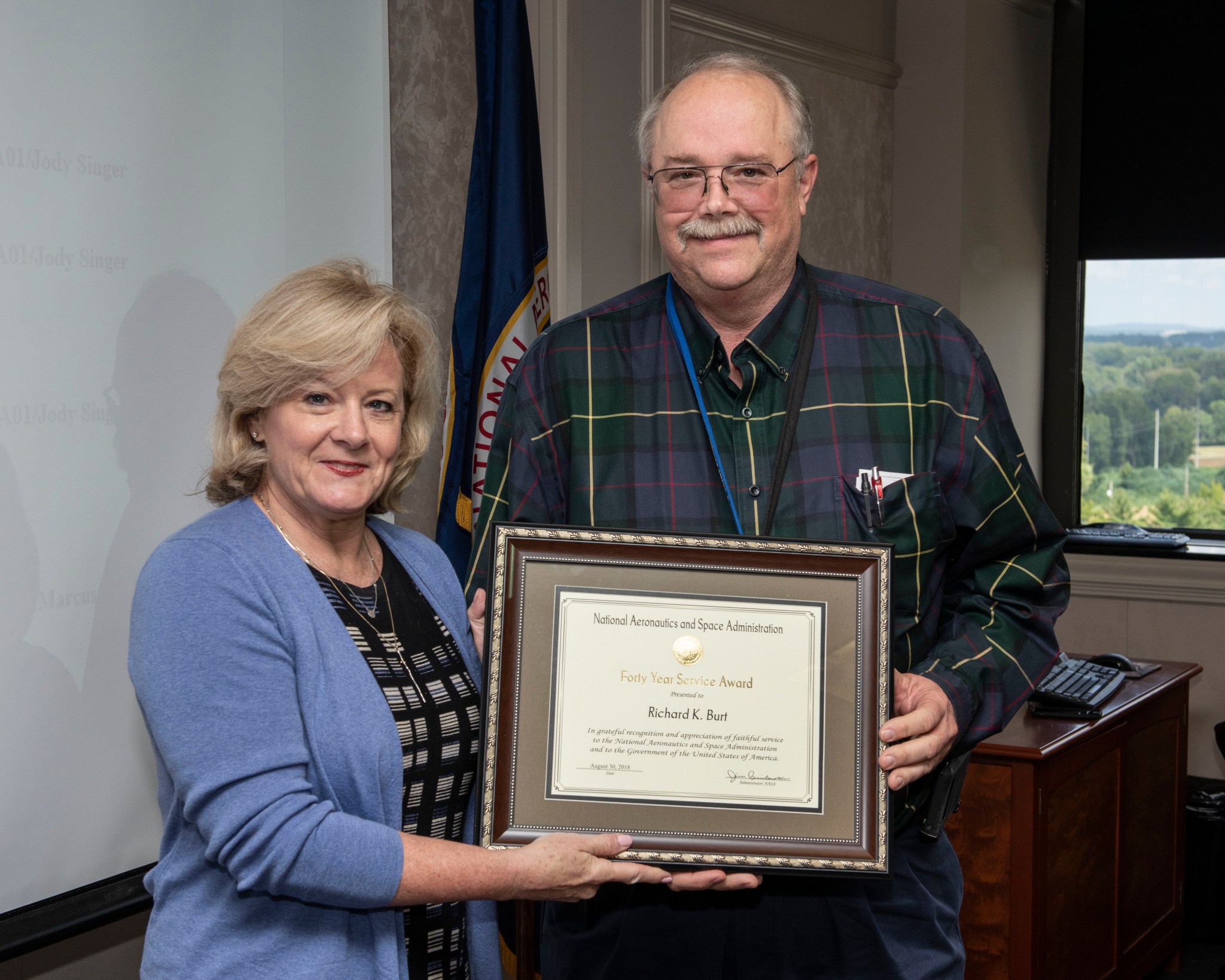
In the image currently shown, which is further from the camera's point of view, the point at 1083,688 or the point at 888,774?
the point at 1083,688

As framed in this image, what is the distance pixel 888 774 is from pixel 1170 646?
337 centimetres

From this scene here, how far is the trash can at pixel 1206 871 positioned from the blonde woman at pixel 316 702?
116 inches

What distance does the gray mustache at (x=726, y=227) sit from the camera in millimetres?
1419

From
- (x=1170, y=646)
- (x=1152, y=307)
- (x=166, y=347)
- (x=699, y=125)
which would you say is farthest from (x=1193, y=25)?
(x=166, y=347)

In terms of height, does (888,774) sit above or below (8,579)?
below

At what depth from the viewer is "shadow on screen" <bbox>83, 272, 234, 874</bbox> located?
1.86 meters

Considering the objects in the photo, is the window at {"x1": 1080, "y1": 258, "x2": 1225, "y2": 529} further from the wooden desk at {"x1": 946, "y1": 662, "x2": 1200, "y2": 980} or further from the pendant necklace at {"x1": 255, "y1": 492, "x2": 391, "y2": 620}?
the pendant necklace at {"x1": 255, "y1": 492, "x2": 391, "y2": 620}

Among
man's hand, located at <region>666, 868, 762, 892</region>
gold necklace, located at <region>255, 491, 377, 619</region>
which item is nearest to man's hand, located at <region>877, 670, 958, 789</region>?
man's hand, located at <region>666, 868, 762, 892</region>

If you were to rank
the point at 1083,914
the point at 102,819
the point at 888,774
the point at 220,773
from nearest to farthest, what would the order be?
the point at 220,773 < the point at 888,774 < the point at 102,819 < the point at 1083,914

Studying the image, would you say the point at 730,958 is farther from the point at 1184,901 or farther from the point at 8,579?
the point at 1184,901

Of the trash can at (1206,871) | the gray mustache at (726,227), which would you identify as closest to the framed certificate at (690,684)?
the gray mustache at (726,227)

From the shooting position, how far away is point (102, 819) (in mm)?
1875

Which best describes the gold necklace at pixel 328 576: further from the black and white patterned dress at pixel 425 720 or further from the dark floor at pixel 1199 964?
the dark floor at pixel 1199 964

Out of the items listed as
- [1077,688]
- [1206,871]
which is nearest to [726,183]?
[1077,688]
